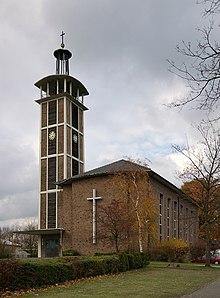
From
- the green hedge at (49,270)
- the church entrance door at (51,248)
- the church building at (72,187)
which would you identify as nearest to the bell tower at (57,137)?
the church building at (72,187)

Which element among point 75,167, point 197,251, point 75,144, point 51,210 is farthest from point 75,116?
point 197,251

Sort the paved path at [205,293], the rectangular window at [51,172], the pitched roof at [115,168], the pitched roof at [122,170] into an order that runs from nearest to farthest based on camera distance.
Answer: the paved path at [205,293] → the pitched roof at [115,168] → the pitched roof at [122,170] → the rectangular window at [51,172]

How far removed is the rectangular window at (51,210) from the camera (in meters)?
56.3

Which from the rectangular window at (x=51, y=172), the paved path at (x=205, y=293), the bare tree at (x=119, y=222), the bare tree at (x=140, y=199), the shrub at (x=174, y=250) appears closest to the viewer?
the paved path at (x=205, y=293)

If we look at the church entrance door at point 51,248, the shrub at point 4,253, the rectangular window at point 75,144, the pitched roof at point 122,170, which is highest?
the rectangular window at point 75,144

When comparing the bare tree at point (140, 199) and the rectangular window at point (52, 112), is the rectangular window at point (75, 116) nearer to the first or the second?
the rectangular window at point (52, 112)

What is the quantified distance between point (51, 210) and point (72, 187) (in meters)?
9.63

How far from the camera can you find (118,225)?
3478cm

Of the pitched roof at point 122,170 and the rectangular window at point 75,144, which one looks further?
the rectangular window at point 75,144

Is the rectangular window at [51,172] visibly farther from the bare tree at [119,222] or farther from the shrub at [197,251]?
the bare tree at [119,222]

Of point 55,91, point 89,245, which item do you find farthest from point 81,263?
point 55,91

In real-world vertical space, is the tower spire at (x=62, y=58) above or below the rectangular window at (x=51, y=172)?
above

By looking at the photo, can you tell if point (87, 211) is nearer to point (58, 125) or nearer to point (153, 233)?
point (153, 233)

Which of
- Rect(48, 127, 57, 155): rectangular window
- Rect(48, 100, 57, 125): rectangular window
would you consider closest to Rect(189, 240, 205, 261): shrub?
Rect(48, 127, 57, 155): rectangular window
